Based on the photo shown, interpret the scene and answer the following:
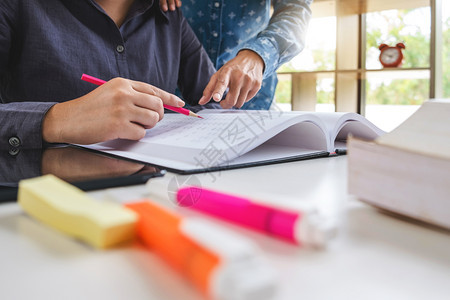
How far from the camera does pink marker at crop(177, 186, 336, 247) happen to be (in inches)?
8.8

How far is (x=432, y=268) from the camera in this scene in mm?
219

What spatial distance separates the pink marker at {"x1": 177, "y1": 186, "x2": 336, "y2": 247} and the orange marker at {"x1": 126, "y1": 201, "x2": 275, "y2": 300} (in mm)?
54

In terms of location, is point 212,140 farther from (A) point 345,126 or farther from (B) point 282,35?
(B) point 282,35

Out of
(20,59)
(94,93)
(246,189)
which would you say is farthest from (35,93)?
(246,189)

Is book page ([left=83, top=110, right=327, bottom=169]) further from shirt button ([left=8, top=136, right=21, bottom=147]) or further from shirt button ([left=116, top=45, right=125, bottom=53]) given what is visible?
shirt button ([left=116, top=45, right=125, bottom=53])

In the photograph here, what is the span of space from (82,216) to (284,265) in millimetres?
119

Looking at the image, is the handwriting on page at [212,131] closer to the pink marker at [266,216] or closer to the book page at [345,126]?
the book page at [345,126]

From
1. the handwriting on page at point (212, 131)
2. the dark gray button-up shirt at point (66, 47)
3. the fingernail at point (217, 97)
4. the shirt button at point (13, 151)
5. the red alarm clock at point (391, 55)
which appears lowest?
the shirt button at point (13, 151)

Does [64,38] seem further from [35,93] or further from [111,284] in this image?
[111,284]

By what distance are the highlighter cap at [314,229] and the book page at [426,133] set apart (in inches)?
3.6

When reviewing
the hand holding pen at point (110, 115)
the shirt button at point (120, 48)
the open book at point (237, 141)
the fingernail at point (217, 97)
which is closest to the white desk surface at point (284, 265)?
the open book at point (237, 141)

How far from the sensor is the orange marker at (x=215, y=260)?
0.16m

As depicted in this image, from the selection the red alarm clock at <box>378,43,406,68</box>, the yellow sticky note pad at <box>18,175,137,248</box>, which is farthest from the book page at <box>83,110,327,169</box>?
the red alarm clock at <box>378,43,406,68</box>

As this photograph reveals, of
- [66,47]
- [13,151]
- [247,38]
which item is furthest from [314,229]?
[247,38]
